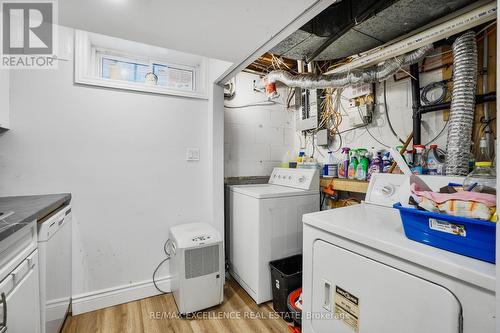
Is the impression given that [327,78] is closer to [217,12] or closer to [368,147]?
[368,147]

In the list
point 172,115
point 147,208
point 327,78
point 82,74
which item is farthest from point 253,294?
point 82,74

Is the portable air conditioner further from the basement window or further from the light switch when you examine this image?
the basement window

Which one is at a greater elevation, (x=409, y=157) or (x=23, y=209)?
(x=409, y=157)

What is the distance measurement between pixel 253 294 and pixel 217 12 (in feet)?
6.52

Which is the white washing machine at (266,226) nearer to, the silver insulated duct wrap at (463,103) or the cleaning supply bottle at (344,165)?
A: the cleaning supply bottle at (344,165)

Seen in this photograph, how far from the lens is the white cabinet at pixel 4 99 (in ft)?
4.57

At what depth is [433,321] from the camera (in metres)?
0.72

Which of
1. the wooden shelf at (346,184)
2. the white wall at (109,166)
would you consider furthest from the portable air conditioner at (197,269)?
the wooden shelf at (346,184)

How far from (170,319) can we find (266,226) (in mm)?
988

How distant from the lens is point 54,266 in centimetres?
129

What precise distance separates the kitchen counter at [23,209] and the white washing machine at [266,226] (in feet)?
4.22

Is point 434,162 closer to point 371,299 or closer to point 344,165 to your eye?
point 344,165

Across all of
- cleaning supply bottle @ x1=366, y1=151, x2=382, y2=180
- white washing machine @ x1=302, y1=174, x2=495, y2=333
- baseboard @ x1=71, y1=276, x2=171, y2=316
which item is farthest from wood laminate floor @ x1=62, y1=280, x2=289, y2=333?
cleaning supply bottle @ x1=366, y1=151, x2=382, y2=180

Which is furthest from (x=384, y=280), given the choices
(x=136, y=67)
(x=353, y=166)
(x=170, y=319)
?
(x=136, y=67)
